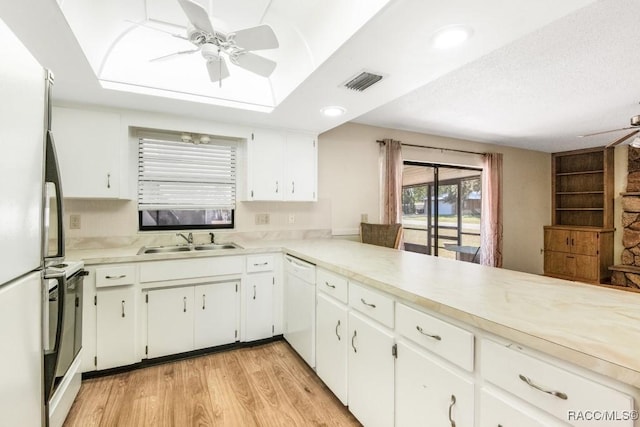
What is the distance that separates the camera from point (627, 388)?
724 millimetres

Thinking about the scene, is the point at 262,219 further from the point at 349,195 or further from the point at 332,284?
the point at 332,284

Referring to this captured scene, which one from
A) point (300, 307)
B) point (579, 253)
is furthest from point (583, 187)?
point (300, 307)

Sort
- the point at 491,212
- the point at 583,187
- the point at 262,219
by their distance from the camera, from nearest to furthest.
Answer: the point at 262,219 < the point at 491,212 < the point at 583,187

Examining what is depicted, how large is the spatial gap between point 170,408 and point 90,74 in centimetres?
224

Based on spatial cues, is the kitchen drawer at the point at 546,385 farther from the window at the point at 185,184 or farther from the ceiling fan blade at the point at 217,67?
the window at the point at 185,184

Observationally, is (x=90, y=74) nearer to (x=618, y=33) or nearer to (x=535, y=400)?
(x=535, y=400)

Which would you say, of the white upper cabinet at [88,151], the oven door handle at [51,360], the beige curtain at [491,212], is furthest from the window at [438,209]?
the oven door handle at [51,360]

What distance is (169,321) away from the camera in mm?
2471

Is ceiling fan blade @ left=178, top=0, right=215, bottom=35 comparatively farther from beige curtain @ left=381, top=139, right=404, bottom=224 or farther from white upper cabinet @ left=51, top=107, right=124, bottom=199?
beige curtain @ left=381, top=139, right=404, bottom=224

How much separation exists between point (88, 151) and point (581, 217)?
756cm

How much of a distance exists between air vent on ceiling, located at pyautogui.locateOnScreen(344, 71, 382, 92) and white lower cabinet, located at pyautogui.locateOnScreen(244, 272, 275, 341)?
1779 millimetres

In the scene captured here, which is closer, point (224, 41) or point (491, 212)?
point (224, 41)

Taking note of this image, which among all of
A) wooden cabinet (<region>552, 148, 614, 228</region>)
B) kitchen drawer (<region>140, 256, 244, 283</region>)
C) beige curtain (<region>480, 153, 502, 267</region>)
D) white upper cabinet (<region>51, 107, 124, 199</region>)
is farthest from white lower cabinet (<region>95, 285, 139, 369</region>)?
wooden cabinet (<region>552, 148, 614, 228</region>)

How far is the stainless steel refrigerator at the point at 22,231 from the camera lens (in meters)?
0.76
